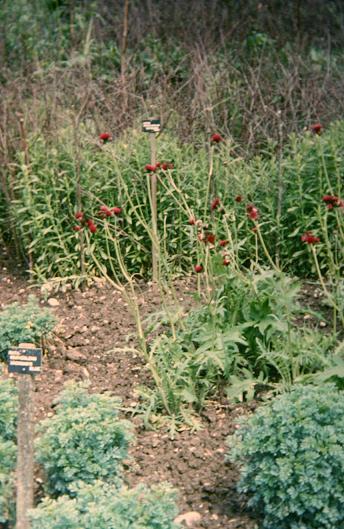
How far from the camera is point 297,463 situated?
12.5 ft

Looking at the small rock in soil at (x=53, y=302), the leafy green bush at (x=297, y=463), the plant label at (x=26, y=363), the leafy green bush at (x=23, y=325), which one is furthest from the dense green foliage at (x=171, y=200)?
the plant label at (x=26, y=363)

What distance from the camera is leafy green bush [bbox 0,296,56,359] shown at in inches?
213

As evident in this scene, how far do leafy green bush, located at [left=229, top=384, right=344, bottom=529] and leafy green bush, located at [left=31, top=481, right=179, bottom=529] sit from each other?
15.8 inches

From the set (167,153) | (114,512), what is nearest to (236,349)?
(114,512)

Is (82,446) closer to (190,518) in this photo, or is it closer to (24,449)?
(24,449)

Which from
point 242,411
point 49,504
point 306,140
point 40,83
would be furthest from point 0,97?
point 49,504

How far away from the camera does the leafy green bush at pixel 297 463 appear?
3.77 meters

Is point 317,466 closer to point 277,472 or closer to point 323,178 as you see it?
point 277,472

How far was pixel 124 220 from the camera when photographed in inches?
256

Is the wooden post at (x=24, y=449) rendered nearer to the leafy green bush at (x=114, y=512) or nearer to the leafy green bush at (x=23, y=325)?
the leafy green bush at (x=114, y=512)

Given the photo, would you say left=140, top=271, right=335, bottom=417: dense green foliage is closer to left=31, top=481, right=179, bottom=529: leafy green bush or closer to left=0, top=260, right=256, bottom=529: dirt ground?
left=0, top=260, right=256, bottom=529: dirt ground

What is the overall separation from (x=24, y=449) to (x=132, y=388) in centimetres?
147

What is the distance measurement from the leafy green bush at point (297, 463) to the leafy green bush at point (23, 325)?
182cm

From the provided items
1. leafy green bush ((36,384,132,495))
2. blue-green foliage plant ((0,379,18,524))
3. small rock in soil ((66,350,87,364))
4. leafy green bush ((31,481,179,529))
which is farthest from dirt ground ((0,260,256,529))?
blue-green foliage plant ((0,379,18,524))
